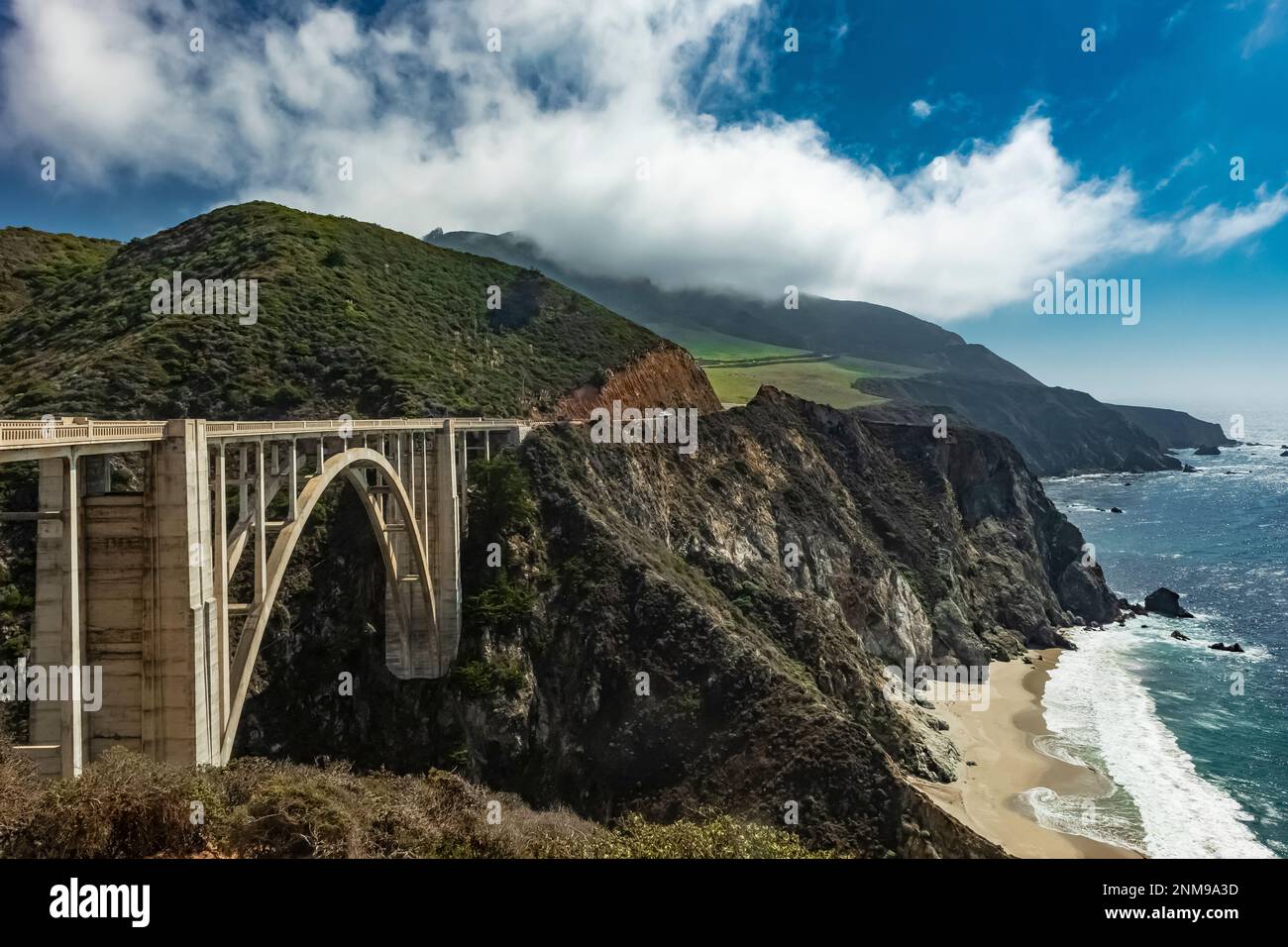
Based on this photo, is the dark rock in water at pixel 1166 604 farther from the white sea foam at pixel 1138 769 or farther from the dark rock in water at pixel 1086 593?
the white sea foam at pixel 1138 769

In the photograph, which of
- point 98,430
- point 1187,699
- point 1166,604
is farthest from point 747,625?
point 1166,604

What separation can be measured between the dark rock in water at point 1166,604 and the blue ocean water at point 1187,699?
3.98 feet

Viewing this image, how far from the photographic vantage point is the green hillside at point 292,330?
134 feet

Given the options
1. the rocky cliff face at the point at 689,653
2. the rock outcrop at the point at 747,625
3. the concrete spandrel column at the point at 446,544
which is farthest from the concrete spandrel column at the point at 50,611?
the concrete spandrel column at the point at 446,544

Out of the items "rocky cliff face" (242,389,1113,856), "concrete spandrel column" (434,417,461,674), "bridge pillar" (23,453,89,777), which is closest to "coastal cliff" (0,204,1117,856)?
"rocky cliff face" (242,389,1113,856)

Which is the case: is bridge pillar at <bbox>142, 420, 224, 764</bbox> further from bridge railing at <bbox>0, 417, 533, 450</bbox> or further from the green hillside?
the green hillside

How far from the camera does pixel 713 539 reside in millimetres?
47719

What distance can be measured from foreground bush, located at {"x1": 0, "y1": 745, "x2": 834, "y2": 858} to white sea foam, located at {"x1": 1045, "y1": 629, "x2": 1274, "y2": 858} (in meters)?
23.8

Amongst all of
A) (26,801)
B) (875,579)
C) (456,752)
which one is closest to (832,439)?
(875,579)

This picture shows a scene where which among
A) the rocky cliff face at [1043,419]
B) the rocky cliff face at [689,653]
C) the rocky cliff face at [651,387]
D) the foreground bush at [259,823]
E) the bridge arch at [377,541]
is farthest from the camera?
the rocky cliff face at [1043,419]

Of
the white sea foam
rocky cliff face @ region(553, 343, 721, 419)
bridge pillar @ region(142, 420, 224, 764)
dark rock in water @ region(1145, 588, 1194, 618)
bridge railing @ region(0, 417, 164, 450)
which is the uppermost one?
rocky cliff face @ region(553, 343, 721, 419)

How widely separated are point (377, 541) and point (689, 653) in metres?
13.9

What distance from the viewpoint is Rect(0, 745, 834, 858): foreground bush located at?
9312 mm

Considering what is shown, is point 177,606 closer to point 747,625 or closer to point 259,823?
point 259,823
